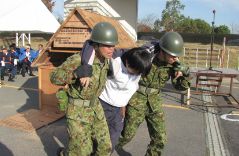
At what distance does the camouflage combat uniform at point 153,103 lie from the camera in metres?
3.88

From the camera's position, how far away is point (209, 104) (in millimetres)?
8344

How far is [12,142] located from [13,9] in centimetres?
968

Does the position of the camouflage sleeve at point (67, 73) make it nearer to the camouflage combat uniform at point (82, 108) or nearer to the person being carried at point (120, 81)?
the camouflage combat uniform at point (82, 108)

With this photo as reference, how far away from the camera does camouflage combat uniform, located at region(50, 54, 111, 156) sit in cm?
317

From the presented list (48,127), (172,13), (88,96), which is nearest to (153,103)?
(88,96)

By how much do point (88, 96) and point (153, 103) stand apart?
105cm

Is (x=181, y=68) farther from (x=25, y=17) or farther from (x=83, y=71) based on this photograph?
(x=25, y=17)

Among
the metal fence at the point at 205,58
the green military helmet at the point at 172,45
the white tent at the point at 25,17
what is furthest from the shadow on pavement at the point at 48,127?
the metal fence at the point at 205,58

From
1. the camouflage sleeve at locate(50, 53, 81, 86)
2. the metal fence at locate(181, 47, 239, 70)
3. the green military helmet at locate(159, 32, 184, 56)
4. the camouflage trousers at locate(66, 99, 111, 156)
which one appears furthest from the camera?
the metal fence at locate(181, 47, 239, 70)

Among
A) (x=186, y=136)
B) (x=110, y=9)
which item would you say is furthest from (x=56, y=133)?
(x=110, y=9)

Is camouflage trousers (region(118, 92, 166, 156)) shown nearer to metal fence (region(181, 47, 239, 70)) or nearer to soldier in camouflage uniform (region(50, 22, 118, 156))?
soldier in camouflage uniform (region(50, 22, 118, 156))

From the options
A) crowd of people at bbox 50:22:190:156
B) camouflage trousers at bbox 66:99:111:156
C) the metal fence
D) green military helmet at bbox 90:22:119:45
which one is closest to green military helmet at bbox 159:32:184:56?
crowd of people at bbox 50:22:190:156

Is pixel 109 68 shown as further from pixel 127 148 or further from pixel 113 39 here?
pixel 127 148

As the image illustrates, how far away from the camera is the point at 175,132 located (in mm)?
5906
